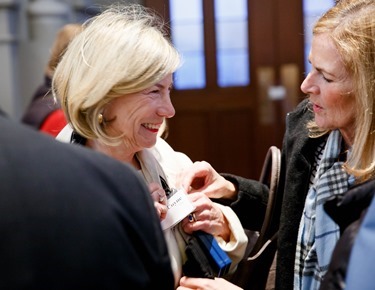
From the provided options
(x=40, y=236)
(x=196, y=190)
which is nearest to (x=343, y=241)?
(x=40, y=236)

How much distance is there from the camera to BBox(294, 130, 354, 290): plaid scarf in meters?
2.43

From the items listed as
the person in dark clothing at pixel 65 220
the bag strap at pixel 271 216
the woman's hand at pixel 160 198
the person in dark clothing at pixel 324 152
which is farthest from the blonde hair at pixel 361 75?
the person in dark clothing at pixel 65 220

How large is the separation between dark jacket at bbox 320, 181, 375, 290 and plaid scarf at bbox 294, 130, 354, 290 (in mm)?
732

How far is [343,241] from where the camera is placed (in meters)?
1.57

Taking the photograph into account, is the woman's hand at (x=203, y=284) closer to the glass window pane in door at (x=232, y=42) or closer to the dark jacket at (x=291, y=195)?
the dark jacket at (x=291, y=195)

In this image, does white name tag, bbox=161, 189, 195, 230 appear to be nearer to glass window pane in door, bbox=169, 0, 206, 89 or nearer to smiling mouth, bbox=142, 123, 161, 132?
smiling mouth, bbox=142, 123, 161, 132

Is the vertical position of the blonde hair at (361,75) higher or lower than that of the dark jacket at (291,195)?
higher

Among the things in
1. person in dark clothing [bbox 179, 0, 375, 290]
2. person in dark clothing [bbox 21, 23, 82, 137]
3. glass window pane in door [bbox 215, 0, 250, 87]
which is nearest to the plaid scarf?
person in dark clothing [bbox 179, 0, 375, 290]

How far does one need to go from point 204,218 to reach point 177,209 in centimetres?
10

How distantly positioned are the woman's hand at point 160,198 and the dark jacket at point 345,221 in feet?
2.58

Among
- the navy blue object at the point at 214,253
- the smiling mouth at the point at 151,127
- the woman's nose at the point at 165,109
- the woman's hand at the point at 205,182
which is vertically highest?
the woman's nose at the point at 165,109

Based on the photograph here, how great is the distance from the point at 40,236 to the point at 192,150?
204 inches

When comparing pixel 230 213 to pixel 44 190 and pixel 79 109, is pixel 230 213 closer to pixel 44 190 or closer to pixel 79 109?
pixel 79 109

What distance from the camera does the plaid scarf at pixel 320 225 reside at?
243cm
